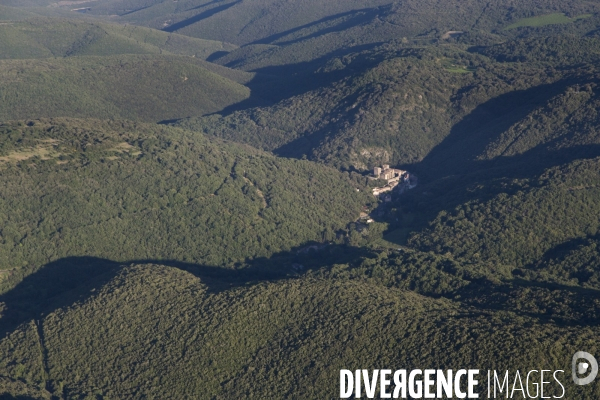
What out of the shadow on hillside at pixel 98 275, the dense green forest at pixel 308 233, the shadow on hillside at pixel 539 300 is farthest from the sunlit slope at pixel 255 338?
the shadow on hillside at pixel 98 275

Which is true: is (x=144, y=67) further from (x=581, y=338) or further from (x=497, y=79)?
(x=581, y=338)

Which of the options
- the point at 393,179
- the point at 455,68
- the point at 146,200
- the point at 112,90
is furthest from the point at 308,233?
the point at 112,90

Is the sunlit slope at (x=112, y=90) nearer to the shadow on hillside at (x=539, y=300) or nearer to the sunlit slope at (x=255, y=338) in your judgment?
the sunlit slope at (x=255, y=338)

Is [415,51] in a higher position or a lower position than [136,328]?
higher

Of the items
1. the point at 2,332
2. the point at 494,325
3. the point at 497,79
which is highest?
the point at 497,79

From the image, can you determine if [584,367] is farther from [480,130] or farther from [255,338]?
[480,130]

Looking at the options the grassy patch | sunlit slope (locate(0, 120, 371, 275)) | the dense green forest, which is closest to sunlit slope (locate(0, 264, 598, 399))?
the dense green forest

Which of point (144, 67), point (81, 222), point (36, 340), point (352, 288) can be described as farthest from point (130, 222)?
point (144, 67)
